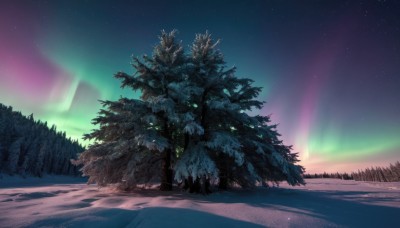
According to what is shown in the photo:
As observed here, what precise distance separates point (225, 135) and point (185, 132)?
248cm

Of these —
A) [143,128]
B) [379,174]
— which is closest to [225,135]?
[143,128]

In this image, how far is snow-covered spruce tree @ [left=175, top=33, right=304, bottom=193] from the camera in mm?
11375

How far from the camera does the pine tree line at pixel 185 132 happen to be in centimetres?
1101

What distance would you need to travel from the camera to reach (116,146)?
1095 centimetres

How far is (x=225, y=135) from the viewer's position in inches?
453

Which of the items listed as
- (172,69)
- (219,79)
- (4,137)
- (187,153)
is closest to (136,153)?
(187,153)

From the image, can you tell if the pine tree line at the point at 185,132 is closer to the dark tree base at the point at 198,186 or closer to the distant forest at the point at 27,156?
the dark tree base at the point at 198,186

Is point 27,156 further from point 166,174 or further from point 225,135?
point 225,135

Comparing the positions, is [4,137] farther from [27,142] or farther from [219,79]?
[219,79]

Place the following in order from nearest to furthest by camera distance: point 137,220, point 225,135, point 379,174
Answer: point 137,220 < point 225,135 < point 379,174

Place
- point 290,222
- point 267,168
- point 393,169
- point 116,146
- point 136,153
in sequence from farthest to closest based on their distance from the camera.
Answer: point 393,169 → point 267,168 → point 136,153 → point 116,146 → point 290,222

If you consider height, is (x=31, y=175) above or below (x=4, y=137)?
below

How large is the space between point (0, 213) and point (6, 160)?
82.9m

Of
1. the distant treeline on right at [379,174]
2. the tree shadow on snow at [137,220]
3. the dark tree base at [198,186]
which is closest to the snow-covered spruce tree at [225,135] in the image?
the dark tree base at [198,186]
